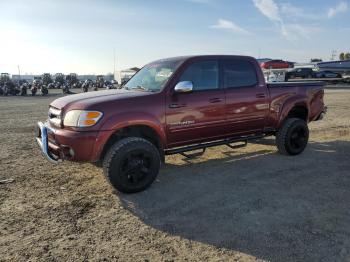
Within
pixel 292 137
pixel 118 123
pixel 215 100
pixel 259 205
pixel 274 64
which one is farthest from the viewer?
pixel 274 64

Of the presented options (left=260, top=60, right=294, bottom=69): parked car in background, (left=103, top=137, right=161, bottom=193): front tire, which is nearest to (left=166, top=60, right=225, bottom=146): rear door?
(left=103, top=137, right=161, bottom=193): front tire

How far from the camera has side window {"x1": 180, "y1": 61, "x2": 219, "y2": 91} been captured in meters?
5.31

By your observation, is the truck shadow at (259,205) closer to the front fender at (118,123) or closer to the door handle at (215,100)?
the front fender at (118,123)

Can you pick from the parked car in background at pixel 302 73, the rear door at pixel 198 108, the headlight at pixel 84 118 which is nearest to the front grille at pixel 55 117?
the headlight at pixel 84 118

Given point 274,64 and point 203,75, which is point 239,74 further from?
point 274,64

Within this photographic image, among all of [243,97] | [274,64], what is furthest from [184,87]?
[274,64]

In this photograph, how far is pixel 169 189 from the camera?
194 inches

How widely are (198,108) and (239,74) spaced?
1217mm

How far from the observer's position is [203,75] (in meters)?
5.49

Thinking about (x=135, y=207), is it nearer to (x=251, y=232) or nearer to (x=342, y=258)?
(x=251, y=232)

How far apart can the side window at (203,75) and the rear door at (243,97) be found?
7.0 inches

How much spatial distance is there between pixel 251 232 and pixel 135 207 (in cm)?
149

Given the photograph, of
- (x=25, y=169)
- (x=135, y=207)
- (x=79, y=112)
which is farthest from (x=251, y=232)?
(x=25, y=169)

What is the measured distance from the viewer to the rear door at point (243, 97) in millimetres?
5715
